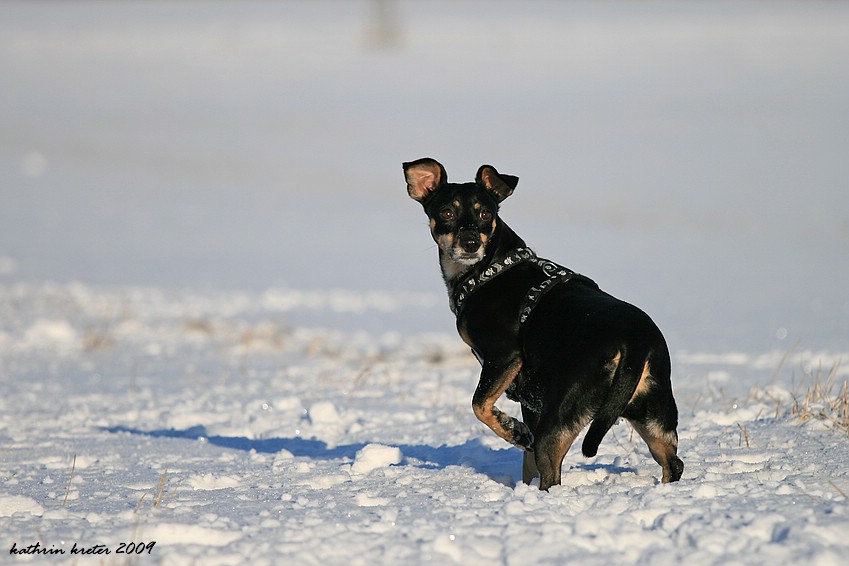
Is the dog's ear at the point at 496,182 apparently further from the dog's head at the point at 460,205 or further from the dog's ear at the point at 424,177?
the dog's ear at the point at 424,177

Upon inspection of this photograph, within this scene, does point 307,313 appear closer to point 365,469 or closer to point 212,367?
point 212,367

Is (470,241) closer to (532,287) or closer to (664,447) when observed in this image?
(532,287)

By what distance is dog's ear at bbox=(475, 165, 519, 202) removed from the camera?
19.1ft

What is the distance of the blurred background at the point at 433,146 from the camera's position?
16.3m

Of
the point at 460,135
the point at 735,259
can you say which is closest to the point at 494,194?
the point at 735,259

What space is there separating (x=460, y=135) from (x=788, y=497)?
86.6 ft

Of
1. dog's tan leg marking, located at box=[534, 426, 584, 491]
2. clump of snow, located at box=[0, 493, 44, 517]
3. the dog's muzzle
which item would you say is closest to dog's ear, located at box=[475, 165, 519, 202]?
the dog's muzzle

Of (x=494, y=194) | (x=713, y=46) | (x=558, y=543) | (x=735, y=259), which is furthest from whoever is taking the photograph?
(x=713, y=46)

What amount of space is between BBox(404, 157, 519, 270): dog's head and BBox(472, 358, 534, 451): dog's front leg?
0.64m

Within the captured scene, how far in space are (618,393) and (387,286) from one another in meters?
11.0

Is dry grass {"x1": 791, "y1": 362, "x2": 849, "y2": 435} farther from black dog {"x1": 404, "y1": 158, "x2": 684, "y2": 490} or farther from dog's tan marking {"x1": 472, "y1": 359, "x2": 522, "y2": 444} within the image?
dog's tan marking {"x1": 472, "y1": 359, "x2": 522, "y2": 444}

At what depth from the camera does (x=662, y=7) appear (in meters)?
56.1

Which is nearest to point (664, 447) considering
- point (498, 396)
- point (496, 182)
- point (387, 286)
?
point (498, 396)

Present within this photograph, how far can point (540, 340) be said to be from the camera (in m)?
4.99
